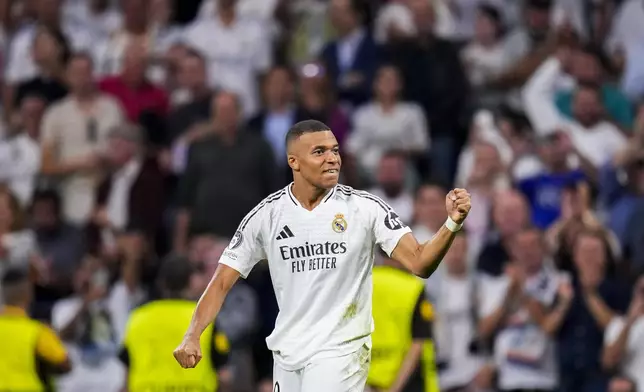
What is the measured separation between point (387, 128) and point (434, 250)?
8.23m

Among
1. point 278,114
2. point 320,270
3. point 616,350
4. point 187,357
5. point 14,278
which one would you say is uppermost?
point 278,114

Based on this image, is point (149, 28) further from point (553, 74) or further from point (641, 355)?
point (641, 355)

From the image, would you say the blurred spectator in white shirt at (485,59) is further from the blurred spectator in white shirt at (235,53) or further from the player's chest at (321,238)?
the player's chest at (321,238)

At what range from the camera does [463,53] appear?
55.0ft

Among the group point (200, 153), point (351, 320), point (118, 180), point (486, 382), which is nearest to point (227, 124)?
point (200, 153)

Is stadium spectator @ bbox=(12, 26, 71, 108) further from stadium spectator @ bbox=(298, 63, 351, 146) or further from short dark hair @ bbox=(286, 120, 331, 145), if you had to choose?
short dark hair @ bbox=(286, 120, 331, 145)

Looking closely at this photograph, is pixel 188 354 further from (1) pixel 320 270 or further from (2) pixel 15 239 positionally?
(2) pixel 15 239

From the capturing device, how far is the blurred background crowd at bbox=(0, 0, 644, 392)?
13.5m

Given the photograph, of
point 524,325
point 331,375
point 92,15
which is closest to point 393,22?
point 92,15

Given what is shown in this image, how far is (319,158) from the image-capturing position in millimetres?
7977

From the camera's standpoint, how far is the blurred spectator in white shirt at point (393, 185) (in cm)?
1484

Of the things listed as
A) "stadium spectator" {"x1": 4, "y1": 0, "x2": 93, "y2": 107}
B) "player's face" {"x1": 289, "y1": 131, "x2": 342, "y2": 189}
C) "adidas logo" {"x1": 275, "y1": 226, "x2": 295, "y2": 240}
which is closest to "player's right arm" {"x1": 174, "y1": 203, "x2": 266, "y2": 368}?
"adidas logo" {"x1": 275, "y1": 226, "x2": 295, "y2": 240}

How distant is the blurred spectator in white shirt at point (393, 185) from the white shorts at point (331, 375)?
681cm

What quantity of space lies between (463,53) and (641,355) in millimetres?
5020
